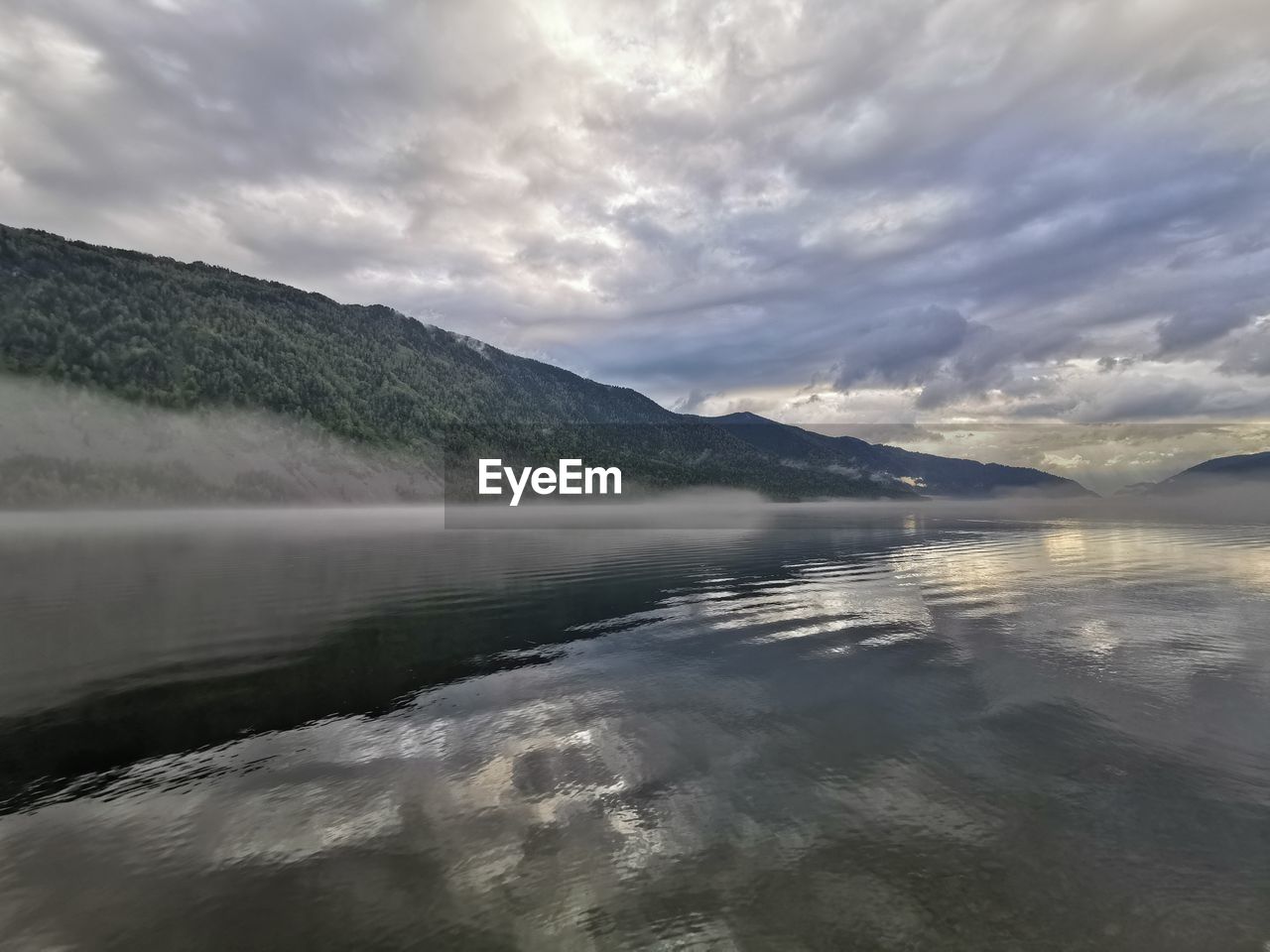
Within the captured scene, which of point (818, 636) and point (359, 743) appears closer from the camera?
point (359, 743)

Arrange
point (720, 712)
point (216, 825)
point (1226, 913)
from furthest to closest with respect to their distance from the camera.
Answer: point (720, 712) → point (216, 825) → point (1226, 913)

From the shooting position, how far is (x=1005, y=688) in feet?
74.0

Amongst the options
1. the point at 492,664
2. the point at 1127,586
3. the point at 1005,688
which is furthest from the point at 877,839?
the point at 1127,586

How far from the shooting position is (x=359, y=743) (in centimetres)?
1755

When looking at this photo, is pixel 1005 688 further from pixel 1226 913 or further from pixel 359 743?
pixel 359 743

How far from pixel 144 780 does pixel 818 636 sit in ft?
90.0

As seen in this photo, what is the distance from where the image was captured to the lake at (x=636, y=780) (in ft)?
33.6

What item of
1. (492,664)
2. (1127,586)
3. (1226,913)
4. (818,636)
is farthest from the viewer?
(1127,586)

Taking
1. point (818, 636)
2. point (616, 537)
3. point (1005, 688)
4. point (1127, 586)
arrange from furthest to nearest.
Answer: point (616, 537)
point (1127, 586)
point (818, 636)
point (1005, 688)

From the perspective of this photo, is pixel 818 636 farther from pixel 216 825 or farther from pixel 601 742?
pixel 216 825

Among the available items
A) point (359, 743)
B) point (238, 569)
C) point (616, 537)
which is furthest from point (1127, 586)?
point (238, 569)

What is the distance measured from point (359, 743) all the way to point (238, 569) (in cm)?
5479

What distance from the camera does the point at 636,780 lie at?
1524cm

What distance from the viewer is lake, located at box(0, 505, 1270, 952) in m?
10.2
